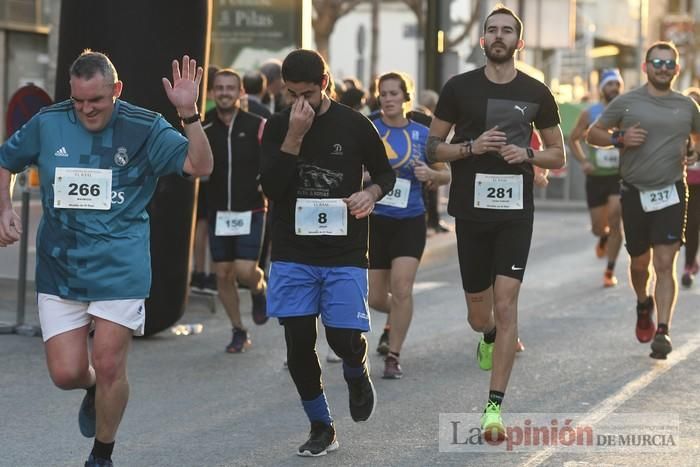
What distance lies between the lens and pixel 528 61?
60469mm

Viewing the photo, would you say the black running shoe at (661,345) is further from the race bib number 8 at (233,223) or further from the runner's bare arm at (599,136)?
the race bib number 8 at (233,223)

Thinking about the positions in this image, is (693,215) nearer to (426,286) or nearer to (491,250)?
(426,286)

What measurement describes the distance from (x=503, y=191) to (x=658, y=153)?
9.16 feet

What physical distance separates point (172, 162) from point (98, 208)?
0.36 m

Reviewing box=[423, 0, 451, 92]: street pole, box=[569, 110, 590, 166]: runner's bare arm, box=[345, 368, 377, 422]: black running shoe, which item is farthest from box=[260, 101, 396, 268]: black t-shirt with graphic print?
box=[423, 0, 451, 92]: street pole

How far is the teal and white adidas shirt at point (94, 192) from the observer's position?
6598 millimetres

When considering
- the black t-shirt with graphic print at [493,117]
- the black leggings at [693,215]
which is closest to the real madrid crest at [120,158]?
the black t-shirt with graphic print at [493,117]

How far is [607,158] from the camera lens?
16.3 metres

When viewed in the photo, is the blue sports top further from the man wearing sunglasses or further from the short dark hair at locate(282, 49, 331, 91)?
the short dark hair at locate(282, 49, 331, 91)

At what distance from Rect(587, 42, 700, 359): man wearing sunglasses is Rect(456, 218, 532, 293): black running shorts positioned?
2330 mm

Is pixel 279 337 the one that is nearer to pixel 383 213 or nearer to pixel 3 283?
pixel 383 213

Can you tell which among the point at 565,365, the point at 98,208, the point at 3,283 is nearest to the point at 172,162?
the point at 98,208

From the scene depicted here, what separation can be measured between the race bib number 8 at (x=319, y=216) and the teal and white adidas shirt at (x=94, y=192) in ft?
2.94

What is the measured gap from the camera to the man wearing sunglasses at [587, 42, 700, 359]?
10664 mm
